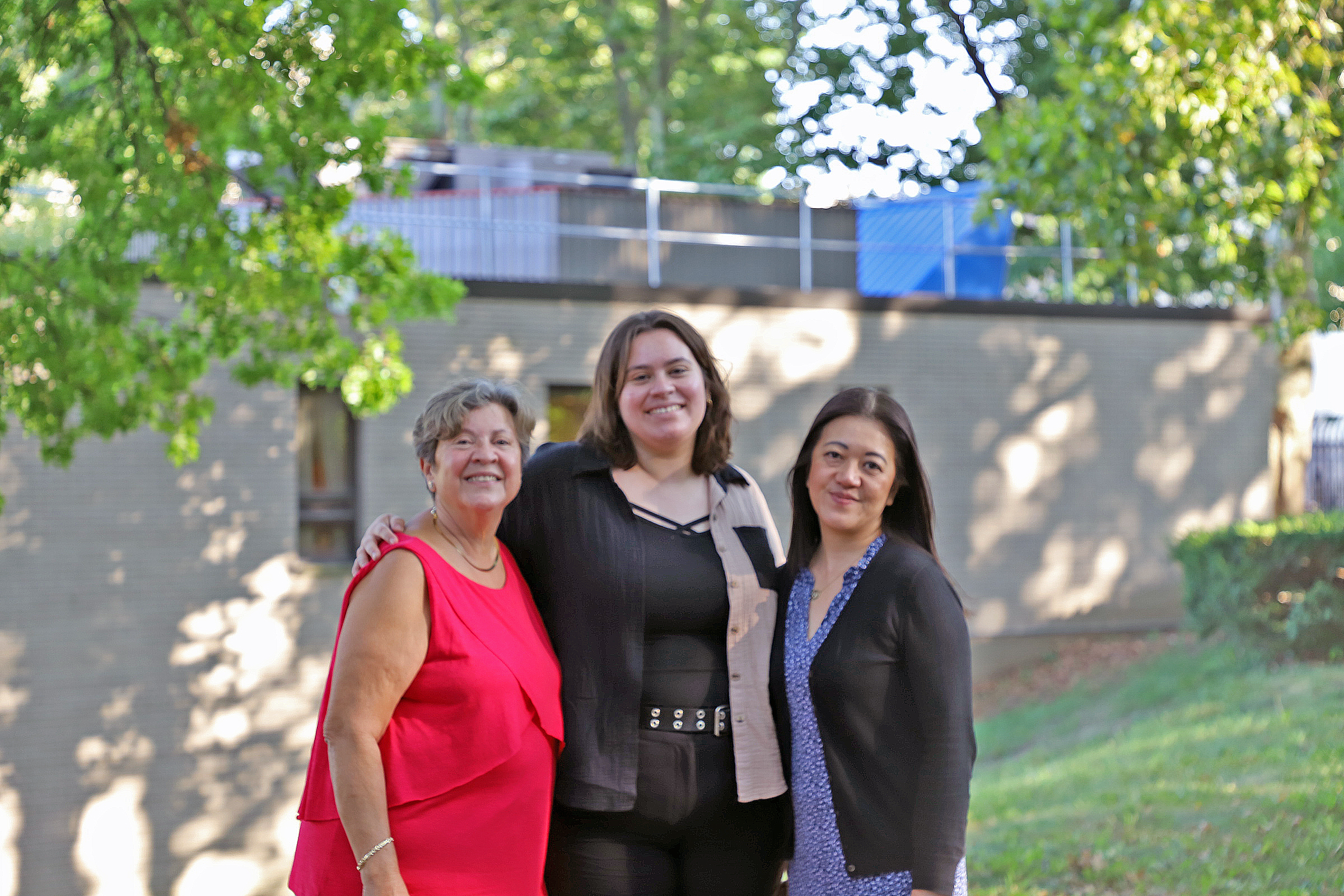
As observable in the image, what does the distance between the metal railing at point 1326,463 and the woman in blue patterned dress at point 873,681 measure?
1529 centimetres

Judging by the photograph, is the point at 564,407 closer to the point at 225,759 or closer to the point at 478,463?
the point at 225,759

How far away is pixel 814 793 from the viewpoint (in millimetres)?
2840

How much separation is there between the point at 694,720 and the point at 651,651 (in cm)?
20

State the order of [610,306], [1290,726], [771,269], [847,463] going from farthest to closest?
[771,269]
[610,306]
[1290,726]
[847,463]

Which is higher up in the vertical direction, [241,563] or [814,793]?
[814,793]

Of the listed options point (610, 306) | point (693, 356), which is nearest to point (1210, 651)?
point (610, 306)

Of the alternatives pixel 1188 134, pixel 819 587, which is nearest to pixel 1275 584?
pixel 1188 134

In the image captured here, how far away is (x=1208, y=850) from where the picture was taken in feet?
22.7

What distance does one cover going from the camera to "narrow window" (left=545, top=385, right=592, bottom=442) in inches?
456

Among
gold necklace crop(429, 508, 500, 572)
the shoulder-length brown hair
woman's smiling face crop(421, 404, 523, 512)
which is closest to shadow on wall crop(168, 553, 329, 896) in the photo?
the shoulder-length brown hair

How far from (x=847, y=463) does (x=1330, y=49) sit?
24.8ft

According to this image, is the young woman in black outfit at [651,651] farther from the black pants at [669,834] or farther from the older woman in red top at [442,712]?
the older woman in red top at [442,712]

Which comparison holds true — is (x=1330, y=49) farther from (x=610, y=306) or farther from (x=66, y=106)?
(x=66, y=106)

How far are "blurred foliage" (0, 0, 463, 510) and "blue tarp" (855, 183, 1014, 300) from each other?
8.02m
